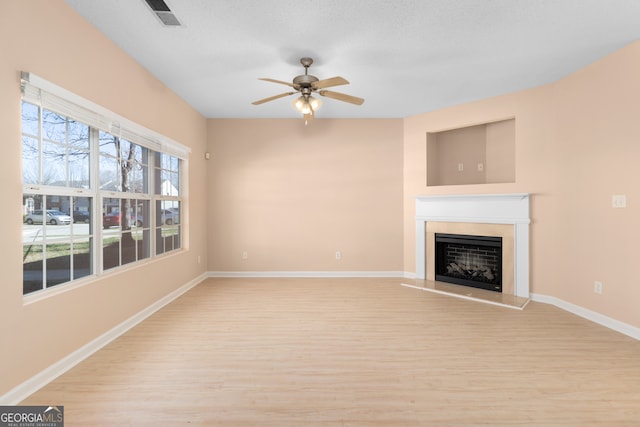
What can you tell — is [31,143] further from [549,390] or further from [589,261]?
[589,261]

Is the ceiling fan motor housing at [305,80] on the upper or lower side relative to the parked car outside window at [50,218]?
upper

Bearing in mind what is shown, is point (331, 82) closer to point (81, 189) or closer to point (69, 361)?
point (81, 189)

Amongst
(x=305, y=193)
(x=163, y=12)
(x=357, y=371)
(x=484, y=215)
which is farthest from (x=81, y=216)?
(x=484, y=215)

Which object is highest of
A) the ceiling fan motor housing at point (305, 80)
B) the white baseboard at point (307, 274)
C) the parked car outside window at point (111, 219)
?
the ceiling fan motor housing at point (305, 80)

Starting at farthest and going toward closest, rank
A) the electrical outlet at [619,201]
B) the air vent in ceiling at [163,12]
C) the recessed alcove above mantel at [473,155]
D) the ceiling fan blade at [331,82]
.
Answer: the recessed alcove above mantel at [473,155]
the electrical outlet at [619,201]
the ceiling fan blade at [331,82]
the air vent in ceiling at [163,12]

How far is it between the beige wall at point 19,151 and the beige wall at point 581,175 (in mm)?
4229

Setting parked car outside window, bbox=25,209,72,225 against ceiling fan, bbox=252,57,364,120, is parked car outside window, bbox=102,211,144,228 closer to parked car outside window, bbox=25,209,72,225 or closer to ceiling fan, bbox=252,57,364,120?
parked car outside window, bbox=25,209,72,225

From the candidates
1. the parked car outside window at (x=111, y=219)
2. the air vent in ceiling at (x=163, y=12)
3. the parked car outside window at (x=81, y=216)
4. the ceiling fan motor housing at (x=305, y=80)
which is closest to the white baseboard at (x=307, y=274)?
the parked car outside window at (x=111, y=219)

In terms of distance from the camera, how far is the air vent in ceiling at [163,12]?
2.24m

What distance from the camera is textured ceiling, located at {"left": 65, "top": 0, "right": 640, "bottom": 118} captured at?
229 centimetres

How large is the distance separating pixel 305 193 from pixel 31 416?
4.01 metres

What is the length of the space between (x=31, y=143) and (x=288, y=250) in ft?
11.8

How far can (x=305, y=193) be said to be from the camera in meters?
5.19

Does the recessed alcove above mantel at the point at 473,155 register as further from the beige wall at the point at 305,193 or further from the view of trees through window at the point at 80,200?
the view of trees through window at the point at 80,200
